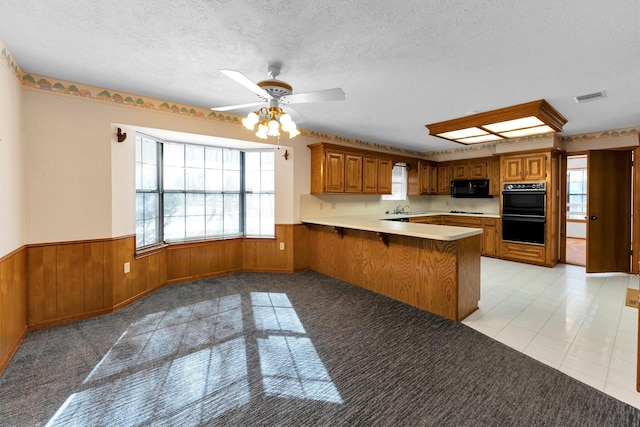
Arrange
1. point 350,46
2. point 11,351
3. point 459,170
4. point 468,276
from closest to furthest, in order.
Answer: point 350,46 < point 11,351 < point 468,276 < point 459,170

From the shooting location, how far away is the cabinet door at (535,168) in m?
5.02

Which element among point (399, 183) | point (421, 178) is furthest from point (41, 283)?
point (421, 178)

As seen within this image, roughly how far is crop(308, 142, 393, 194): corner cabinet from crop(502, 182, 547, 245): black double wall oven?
7.77 feet

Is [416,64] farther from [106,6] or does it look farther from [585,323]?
[585,323]

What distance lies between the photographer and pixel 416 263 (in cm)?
325

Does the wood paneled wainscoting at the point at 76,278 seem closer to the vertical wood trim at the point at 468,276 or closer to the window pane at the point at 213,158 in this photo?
the window pane at the point at 213,158

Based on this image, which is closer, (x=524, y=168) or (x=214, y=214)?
(x=214, y=214)

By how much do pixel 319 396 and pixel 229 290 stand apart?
2.36 metres

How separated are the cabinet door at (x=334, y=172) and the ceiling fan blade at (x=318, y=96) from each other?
2326mm

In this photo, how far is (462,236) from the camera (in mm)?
2771

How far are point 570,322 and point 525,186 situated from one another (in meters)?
3.15

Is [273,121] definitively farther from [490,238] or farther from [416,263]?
[490,238]

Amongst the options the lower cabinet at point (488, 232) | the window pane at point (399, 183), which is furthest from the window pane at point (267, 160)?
the lower cabinet at point (488, 232)

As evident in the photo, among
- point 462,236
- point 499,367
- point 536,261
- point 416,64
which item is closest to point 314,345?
point 499,367
